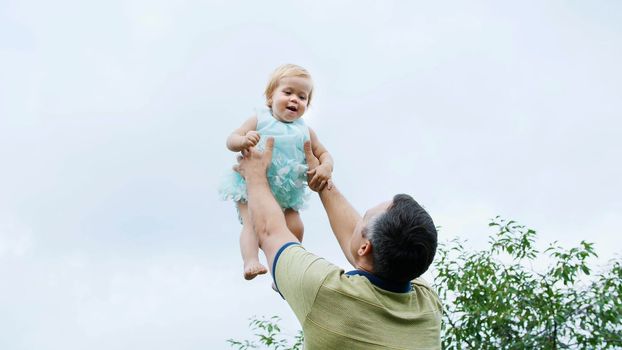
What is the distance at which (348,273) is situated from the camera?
256 centimetres

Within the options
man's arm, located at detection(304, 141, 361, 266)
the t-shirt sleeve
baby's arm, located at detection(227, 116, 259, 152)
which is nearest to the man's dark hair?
the t-shirt sleeve

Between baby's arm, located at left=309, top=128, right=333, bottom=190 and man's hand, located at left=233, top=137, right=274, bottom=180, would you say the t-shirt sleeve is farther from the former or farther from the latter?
baby's arm, located at left=309, top=128, right=333, bottom=190

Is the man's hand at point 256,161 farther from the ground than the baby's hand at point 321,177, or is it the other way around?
the baby's hand at point 321,177

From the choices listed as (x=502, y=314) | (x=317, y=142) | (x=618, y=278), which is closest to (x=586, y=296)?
(x=618, y=278)

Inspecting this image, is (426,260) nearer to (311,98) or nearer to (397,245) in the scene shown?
(397,245)

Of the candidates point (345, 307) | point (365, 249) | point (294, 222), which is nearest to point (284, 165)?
point (294, 222)

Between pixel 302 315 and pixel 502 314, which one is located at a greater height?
pixel 502 314

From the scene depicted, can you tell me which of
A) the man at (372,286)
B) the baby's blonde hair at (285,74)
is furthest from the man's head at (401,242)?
the baby's blonde hair at (285,74)

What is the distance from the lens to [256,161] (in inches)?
116

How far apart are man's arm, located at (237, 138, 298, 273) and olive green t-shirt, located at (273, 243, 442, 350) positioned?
0.39ft

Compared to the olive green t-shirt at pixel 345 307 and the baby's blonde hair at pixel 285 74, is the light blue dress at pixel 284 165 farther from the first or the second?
the olive green t-shirt at pixel 345 307

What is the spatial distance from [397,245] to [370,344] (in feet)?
0.98

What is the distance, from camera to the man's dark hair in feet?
8.02

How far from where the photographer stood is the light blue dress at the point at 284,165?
3080 millimetres
